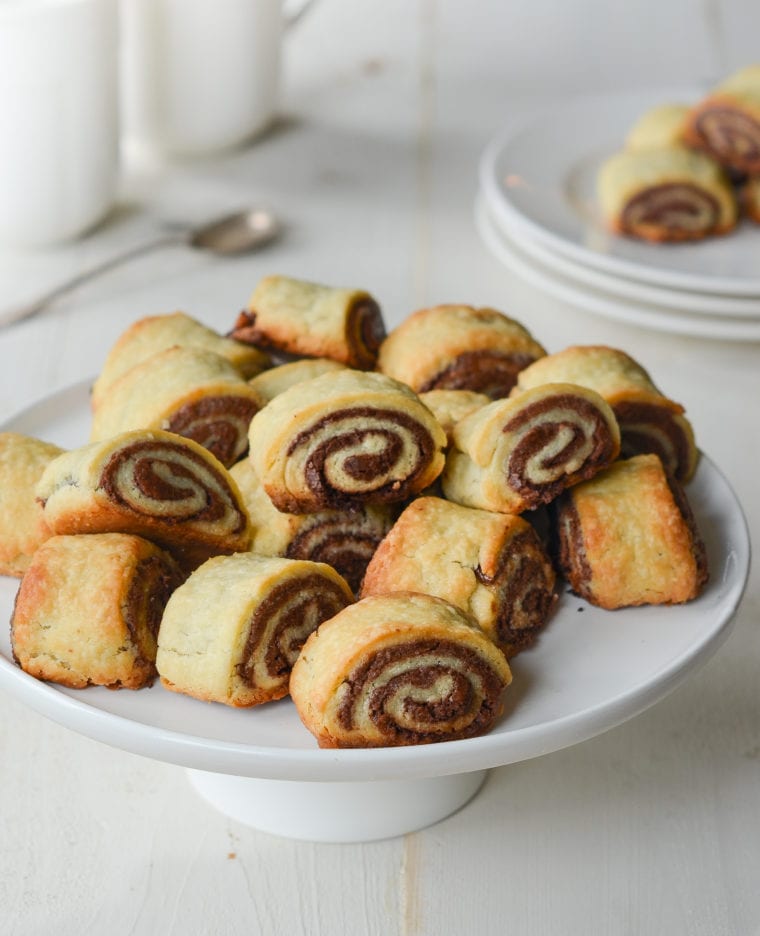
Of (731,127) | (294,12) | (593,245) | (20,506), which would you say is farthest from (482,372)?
(294,12)

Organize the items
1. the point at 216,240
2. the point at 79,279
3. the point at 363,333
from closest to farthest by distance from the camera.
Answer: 1. the point at 363,333
2. the point at 79,279
3. the point at 216,240

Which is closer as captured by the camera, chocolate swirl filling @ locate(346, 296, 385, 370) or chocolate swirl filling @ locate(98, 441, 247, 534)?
chocolate swirl filling @ locate(98, 441, 247, 534)

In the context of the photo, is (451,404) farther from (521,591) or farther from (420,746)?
(420,746)

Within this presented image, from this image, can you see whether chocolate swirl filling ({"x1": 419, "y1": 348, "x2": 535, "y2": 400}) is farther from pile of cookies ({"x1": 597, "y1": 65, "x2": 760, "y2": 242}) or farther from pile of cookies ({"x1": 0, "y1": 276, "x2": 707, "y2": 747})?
pile of cookies ({"x1": 597, "y1": 65, "x2": 760, "y2": 242})

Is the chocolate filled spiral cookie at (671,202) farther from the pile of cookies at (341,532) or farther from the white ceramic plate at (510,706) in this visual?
the white ceramic plate at (510,706)

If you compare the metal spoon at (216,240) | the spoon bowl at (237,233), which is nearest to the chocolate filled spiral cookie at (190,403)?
the metal spoon at (216,240)

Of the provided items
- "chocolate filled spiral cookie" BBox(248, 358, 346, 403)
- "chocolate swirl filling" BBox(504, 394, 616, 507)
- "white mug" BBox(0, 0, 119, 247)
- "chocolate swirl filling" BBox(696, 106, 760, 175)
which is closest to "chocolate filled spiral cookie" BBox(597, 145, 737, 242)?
"chocolate swirl filling" BBox(696, 106, 760, 175)

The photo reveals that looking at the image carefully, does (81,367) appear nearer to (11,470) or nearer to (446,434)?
(11,470)
